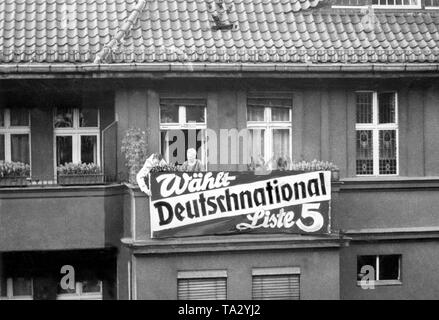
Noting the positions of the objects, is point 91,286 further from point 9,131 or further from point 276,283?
point 276,283

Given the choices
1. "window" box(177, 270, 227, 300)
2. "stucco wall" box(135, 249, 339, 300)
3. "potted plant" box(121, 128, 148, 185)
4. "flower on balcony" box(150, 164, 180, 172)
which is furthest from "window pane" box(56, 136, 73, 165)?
"window" box(177, 270, 227, 300)

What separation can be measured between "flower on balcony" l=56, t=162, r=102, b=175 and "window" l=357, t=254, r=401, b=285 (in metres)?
5.14

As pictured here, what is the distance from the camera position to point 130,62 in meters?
12.8

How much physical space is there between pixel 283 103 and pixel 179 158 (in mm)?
2201

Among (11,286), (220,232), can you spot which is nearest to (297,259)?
(220,232)

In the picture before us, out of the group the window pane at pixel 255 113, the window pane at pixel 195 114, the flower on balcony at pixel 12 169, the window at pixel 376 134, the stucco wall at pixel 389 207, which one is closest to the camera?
the flower on balcony at pixel 12 169

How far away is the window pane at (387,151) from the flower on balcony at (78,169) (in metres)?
5.27

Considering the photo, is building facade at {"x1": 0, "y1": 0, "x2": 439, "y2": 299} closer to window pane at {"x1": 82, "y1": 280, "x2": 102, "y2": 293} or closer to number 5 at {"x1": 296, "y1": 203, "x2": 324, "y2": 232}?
window pane at {"x1": 82, "y1": 280, "x2": 102, "y2": 293}

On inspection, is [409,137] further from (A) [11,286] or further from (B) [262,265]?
(A) [11,286]

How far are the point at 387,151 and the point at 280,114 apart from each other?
216 centimetres

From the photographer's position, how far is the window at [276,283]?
41.7ft

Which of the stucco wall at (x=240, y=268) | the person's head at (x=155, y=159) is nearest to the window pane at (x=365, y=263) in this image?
the stucco wall at (x=240, y=268)

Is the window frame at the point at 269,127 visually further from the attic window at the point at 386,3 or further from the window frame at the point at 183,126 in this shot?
the attic window at the point at 386,3
